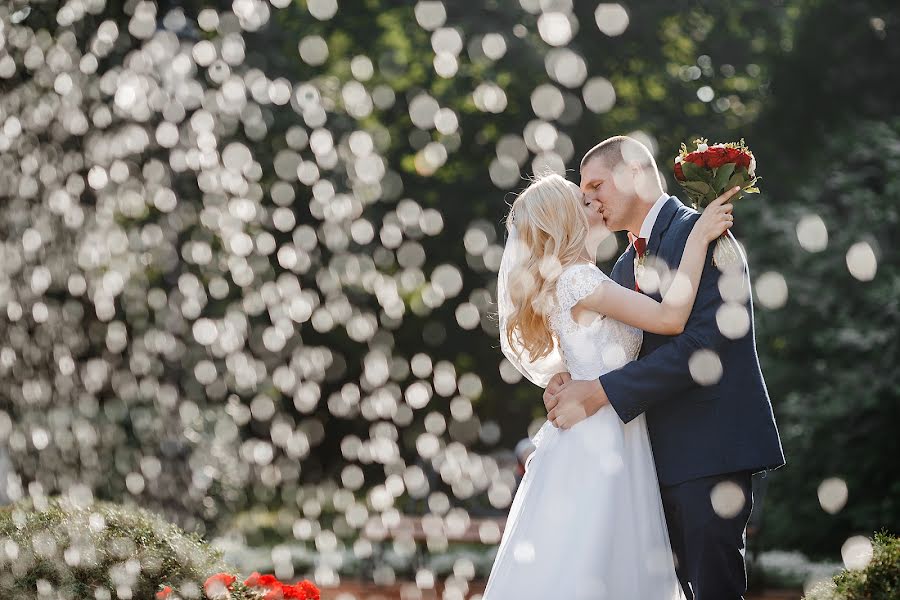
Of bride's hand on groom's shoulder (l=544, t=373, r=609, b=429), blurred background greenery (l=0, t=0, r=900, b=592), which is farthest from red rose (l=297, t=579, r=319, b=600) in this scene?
blurred background greenery (l=0, t=0, r=900, b=592)

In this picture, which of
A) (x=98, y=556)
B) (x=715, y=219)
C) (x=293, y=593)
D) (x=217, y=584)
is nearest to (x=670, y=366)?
(x=715, y=219)

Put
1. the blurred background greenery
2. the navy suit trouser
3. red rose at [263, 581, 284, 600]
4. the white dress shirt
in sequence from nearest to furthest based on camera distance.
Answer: the navy suit trouser < the white dress shirt < red rose at [263, 581, 284, 600] < the blurred background greenery

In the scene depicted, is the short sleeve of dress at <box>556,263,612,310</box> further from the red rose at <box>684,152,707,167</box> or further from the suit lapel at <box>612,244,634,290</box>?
the red rose at <box>684,152,707,167</box>

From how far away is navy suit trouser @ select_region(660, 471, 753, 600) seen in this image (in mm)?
3520

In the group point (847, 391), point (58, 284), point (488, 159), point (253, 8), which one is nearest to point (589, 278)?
point (58, 284)

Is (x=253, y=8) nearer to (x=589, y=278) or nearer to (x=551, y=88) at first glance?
(x=551, y=88)

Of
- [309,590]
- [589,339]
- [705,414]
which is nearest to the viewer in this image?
[705,414]

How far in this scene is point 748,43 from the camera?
1487 centimetres

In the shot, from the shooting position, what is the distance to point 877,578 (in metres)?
3.07

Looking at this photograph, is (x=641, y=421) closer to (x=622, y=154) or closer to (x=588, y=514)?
(x=588, y=514)

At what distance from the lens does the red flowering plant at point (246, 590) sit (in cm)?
382

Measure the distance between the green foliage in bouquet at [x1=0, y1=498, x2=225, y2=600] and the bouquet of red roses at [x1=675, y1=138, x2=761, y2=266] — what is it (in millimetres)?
2435

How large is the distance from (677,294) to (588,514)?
33.5 inches

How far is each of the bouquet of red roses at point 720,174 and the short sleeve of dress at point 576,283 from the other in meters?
0.44
